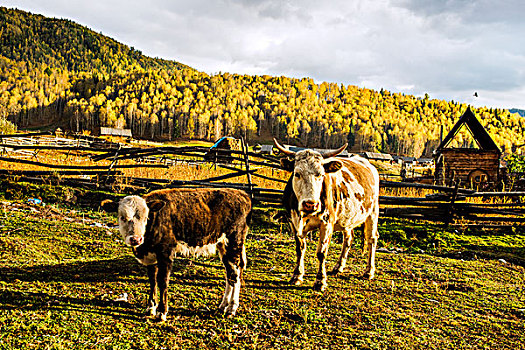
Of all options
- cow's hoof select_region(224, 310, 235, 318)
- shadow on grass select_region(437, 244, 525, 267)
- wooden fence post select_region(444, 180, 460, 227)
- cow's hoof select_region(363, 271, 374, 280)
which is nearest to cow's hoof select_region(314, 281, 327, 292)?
cow's hoof select_region(363, 271, 374, 280)

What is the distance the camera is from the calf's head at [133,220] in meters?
3.63

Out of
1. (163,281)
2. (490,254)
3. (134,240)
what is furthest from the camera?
(490,254)

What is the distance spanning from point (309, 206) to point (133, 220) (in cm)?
245

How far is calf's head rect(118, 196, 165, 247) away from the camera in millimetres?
3629

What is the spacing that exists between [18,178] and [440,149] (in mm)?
25520

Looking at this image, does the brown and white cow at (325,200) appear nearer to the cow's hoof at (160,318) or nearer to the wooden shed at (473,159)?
the cow's hoof at (160,318)

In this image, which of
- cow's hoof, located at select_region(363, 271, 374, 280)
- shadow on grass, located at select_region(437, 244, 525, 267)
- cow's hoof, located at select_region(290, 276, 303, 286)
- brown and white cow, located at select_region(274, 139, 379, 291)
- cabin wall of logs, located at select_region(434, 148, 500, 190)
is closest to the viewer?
brown and white cow, located at select_region(274, 139, 379, 291)

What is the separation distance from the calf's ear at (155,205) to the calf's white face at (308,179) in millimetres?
2066

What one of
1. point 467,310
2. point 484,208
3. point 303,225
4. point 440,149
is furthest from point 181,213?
point 440,149

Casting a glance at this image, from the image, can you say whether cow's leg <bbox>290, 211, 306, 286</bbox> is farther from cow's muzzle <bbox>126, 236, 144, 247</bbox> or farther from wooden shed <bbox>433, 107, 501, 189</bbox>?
wooden shed <bbox>433, 107, 501, 189</bbox>

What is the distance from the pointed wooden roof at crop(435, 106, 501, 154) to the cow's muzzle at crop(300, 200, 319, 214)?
22.1m

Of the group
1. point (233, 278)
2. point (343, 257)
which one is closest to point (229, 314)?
point (233, 278)

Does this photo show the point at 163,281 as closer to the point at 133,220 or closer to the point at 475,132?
the point at 133,220

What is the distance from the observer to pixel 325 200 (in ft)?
17.8
